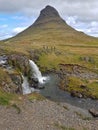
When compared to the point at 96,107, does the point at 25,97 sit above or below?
above

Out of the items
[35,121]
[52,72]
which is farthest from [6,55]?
[35,121]

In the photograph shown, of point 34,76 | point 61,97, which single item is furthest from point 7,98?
point 34,76

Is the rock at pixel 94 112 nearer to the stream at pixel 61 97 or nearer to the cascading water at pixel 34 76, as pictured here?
the stream at pixel 61 97

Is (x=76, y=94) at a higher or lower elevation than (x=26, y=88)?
lower

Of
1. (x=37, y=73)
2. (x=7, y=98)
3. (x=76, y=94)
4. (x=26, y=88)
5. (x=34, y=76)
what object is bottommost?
(x=76, y=94)

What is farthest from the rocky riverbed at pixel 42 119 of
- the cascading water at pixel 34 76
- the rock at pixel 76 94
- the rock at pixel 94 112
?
the cascading water at pixel 34 76

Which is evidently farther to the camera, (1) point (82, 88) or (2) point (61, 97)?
(1) point (82, 88)

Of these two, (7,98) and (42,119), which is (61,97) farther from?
(42,119)

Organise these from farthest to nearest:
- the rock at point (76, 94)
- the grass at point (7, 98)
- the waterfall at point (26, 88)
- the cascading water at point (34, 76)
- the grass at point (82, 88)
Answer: the cascading water at point (34, 76), the waterfall at point (26, 88), the grass at point (82, 88), the rock at point (76, 94), the grass at point (7, 98)

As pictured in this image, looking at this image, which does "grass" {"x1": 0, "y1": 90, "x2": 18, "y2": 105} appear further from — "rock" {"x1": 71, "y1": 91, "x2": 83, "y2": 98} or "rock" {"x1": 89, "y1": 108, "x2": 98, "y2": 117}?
"rock" {"x1": 71, "y1": 91, "x2": 83, "y2": 98}

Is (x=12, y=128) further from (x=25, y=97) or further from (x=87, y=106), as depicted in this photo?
(x=87, y=106)

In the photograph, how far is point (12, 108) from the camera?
248 feet

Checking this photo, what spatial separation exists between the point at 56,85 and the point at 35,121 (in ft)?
166

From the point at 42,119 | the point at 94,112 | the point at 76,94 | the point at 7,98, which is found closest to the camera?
the point at 42,119
